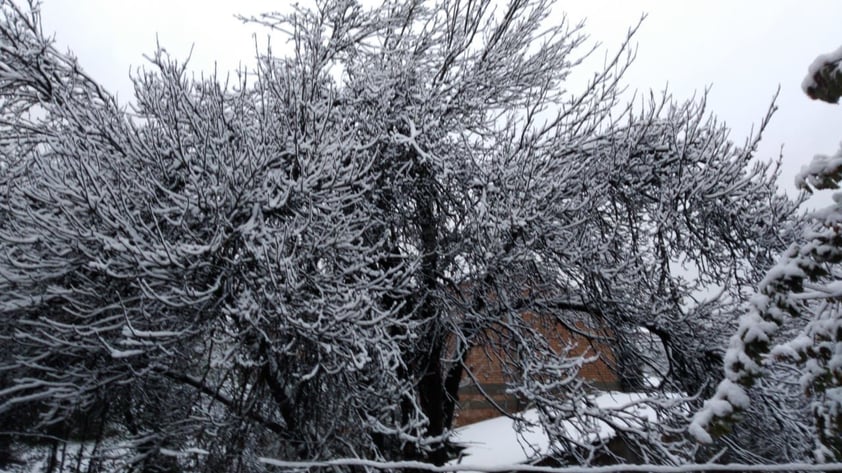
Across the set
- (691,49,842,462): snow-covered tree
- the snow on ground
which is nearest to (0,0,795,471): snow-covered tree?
the snow on ground

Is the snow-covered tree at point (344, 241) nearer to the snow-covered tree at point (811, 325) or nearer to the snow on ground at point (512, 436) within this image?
the snow on ground at point (512, 436)

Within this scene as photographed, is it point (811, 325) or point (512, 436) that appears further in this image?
point (512, 436)

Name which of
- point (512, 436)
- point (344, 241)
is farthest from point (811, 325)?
point (512, 436)

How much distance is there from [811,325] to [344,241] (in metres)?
3.27

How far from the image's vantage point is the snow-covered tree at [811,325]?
69.7 inches

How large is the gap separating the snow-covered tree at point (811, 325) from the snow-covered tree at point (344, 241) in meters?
1.66

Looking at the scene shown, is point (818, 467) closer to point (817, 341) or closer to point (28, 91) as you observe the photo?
point (817, 341)

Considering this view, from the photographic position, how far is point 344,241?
4.66m

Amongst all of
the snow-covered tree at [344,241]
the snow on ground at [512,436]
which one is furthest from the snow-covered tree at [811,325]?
the snow on ground at [512,436]

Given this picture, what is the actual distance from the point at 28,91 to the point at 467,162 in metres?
4.37

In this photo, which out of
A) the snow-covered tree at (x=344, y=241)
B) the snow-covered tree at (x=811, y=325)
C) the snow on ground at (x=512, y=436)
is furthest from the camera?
the snow on ground at (x=512, y=436)

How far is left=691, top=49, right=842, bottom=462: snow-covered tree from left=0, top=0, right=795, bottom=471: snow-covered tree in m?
1.66

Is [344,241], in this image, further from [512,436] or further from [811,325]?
[512,436]

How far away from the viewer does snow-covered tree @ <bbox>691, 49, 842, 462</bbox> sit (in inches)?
69.7
